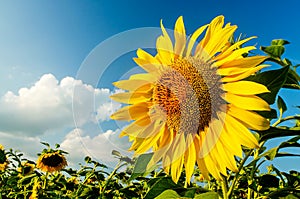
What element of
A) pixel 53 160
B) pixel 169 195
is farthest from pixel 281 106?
pixel 53 160

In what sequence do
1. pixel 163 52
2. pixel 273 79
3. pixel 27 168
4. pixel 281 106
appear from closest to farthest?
pixel 273 79 → pixel 163 52 → pixel 281 106 → pixel 27 168

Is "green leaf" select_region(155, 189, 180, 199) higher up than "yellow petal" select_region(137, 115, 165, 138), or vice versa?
"yellow petal" select_region(137, 115, 165, 138)

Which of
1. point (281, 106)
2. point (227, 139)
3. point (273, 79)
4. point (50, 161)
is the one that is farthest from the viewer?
point (50, 161)

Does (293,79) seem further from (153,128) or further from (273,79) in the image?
(153,128)

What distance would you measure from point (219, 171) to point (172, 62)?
337 millimetres

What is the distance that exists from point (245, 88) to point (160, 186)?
1.19 ft

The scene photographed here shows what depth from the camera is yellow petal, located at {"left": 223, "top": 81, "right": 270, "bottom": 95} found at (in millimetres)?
849

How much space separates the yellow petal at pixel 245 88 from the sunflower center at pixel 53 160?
2.87m

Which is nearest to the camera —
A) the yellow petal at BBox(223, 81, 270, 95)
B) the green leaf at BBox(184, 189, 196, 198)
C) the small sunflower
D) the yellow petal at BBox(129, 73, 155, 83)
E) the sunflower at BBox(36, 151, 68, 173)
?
the yellow petal at BBox(223, 81, 270, 95)

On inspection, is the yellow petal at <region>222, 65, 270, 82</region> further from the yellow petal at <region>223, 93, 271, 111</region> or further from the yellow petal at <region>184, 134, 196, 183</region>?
the yellow petal at <region>184, 134, 196, 183</region>

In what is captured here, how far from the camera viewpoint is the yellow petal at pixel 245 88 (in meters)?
0.85

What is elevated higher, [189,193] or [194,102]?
[194,102]

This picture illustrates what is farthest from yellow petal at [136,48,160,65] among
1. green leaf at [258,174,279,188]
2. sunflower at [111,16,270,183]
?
green leaf at [258,174,279,188]

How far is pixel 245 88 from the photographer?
0.90 metres
